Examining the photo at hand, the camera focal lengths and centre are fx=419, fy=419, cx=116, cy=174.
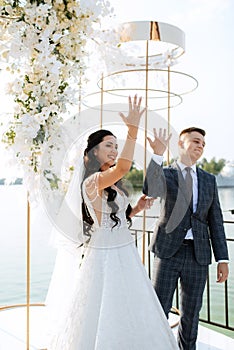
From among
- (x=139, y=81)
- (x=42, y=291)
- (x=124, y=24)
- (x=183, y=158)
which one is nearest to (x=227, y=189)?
(x=183, y=158)

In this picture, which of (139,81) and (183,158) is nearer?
(183,158)

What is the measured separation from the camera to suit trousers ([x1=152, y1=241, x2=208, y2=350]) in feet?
7.58

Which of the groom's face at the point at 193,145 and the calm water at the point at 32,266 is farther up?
the groom's face at the point at 193,145

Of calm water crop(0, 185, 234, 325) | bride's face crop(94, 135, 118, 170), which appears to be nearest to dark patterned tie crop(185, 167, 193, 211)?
calm water crop(0, 185, 234, 325)

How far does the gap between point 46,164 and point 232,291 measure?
4.67 metres

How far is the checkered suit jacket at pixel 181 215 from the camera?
2305 mm

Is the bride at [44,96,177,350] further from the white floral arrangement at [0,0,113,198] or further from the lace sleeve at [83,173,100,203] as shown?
the white floral arrangement at [0,0,113,198]

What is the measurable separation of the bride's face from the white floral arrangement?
244 mm

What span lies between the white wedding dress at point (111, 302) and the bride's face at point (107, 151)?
0.45 feet

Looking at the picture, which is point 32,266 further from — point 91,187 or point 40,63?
point 40,63

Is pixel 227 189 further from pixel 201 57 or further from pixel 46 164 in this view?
pixel 201 57

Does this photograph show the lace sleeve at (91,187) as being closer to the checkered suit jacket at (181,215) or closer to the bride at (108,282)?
the bride at (108,282)

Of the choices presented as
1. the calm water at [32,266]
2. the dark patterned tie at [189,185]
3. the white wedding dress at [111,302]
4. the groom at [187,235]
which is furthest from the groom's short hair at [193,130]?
the white wedding dress at [111,302]

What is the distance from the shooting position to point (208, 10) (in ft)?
17.7
